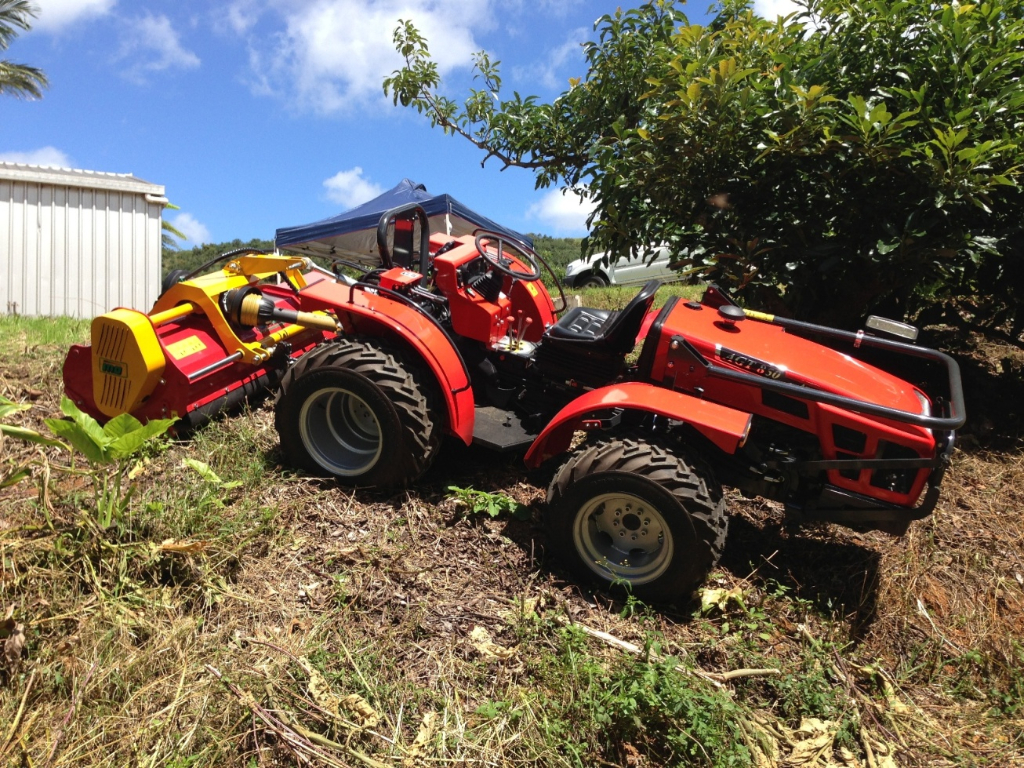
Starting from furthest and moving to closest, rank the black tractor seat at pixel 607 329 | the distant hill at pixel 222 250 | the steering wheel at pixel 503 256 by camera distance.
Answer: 1. the distant hill at pixel 222 250
2. the steering wheel at pixel 503 256
3. the black tractor seat at pixel 607 329

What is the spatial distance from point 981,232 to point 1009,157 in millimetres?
544

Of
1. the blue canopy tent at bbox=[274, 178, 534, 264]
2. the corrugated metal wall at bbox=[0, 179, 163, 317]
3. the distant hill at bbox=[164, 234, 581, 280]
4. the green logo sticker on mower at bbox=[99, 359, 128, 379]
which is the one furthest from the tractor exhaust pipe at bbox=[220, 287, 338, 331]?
the distant hill at bbox=[164, 234, 581, 280]

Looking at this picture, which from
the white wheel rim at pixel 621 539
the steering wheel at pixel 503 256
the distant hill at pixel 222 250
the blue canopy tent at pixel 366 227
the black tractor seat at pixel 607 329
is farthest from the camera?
the distant hill at pixel 222 250

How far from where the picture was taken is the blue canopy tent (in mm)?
12648

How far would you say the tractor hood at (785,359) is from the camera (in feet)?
10.2

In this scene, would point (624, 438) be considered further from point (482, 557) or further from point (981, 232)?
point (981, 232)

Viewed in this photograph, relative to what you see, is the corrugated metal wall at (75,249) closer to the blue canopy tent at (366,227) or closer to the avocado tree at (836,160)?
the blue canopy tent at (366,227)

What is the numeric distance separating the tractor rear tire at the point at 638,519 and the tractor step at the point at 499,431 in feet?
1.96

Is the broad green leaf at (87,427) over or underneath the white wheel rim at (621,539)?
over

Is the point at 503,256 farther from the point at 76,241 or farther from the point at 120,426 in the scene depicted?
the point at 76,241

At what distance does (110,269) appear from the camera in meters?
12.3

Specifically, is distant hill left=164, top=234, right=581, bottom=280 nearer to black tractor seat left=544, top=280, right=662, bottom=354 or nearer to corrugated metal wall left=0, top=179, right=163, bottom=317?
corrugated metal wall left=0, top=179, right=163, bottom=317

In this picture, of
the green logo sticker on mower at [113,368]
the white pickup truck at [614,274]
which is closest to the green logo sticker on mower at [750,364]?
the green logo sticker on mower at [113,368]

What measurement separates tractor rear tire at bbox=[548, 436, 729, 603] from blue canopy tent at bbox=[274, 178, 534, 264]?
389 inches
